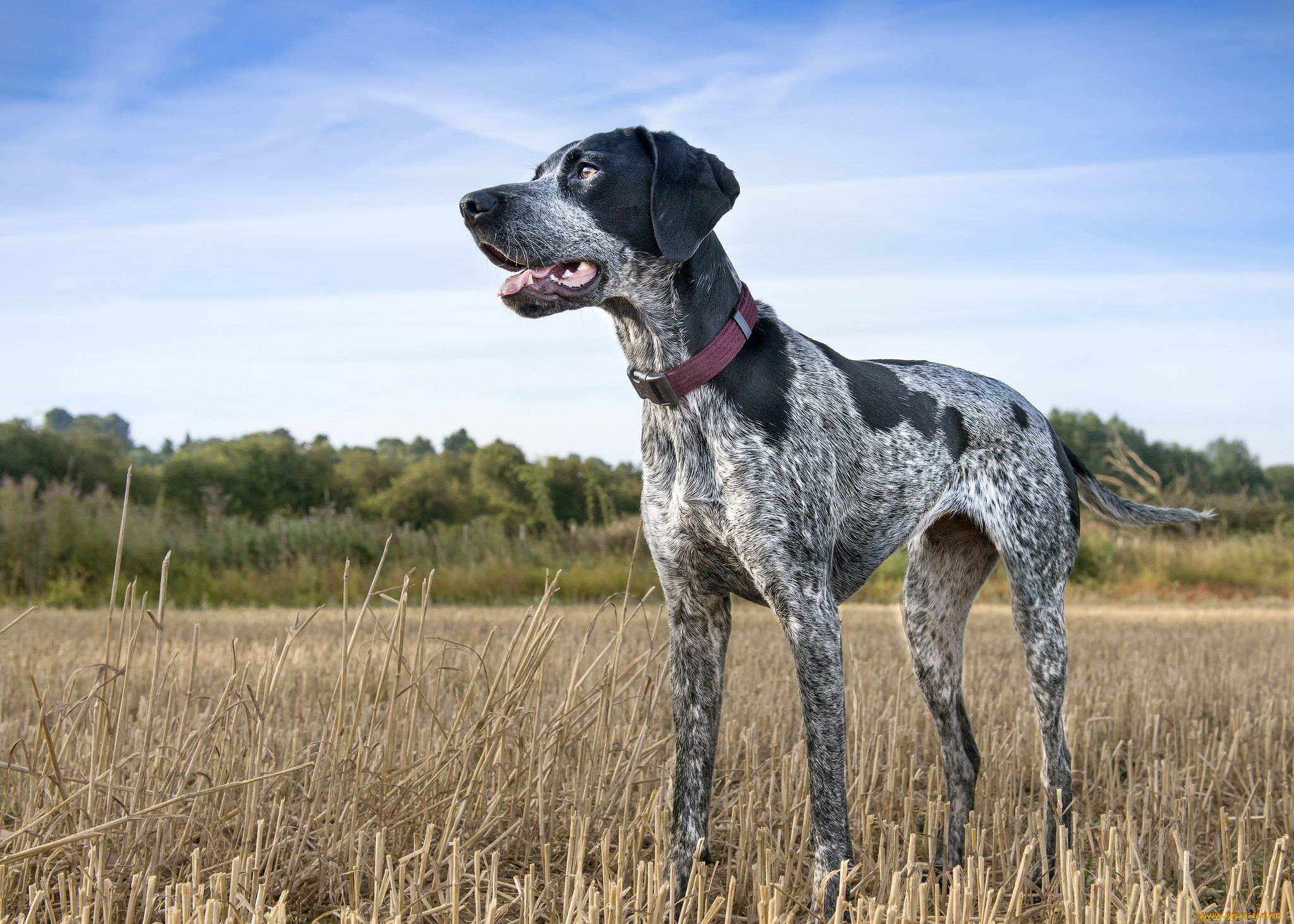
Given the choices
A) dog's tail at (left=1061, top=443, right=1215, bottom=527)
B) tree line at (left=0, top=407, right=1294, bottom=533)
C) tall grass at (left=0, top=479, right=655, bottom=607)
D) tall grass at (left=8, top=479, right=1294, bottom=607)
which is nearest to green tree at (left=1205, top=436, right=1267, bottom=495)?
tree line at (left=0, top=407, right=1294, bottom=533)

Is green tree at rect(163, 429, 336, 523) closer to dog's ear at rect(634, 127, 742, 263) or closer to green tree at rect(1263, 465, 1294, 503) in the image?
dog's ear at rect(634, 127, 742, 263)

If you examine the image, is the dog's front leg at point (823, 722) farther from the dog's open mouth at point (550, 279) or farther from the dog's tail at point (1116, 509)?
the dog's tail at point (1116, 509)

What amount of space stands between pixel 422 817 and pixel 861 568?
6.04 feet

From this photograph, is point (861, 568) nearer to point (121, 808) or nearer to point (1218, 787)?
point (1218, 787)

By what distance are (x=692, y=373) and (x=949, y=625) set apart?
1.86 meters

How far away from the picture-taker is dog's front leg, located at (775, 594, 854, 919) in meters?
3.46

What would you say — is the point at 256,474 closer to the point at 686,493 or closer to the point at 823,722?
the point at 686,493

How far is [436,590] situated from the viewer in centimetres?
1532

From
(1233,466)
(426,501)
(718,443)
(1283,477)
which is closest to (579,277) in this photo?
(718,443)

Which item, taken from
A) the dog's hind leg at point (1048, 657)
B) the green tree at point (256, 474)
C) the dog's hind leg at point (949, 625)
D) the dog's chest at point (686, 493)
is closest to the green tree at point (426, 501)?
the green tree at point (256, 474)

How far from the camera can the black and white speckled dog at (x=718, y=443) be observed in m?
3.47

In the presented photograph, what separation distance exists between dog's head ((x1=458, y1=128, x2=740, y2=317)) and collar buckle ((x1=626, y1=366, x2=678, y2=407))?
0.95ft

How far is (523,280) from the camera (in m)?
3.44

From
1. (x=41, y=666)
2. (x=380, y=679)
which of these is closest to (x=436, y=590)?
(x=41, y=666)
